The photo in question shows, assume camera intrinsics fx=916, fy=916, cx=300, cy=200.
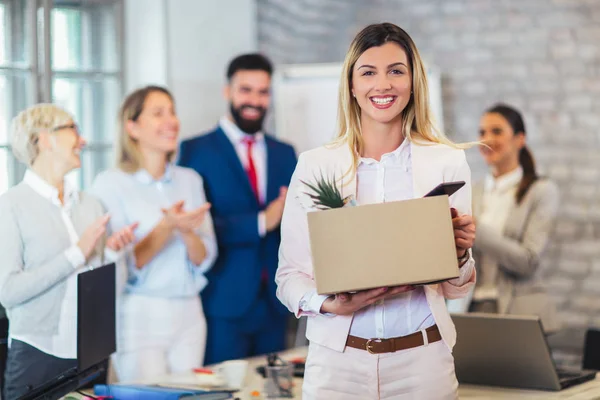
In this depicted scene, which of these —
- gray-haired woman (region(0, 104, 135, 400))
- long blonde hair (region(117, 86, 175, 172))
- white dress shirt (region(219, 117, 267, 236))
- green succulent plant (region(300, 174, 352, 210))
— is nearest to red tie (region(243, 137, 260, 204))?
→ white dress shirt (region(219, 117, 267, 236))

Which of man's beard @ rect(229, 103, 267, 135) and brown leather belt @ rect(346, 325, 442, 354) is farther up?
man's beard @ rect(229, 103, 267, 135)

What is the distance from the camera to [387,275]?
74.6 inches

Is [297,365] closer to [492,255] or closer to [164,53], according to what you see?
[492,255]

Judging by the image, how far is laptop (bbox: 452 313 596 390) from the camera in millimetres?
2701

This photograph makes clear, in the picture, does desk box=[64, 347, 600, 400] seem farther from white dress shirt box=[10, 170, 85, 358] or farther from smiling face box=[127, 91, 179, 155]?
smiling face box=[127, 91, 179, 155]

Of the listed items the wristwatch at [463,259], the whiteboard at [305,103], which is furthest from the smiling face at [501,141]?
the wristwatch at [463,259]

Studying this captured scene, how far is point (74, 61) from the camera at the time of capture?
4.30m

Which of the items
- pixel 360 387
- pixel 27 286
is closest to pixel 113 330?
pixel 27 286

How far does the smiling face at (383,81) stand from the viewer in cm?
210

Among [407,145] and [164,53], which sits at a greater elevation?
[164,53]

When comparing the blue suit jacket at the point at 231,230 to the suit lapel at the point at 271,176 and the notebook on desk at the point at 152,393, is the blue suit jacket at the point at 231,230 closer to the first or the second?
the suit lapel at the point at 271,176

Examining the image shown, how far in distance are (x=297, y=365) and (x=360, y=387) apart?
981 mm

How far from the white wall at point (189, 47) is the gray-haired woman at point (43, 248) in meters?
1.80

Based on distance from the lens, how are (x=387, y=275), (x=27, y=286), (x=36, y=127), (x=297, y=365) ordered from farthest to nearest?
(x=297, y=365) < (x=36, y=127) < (x=27, y=286) < (x=387, y=275)
